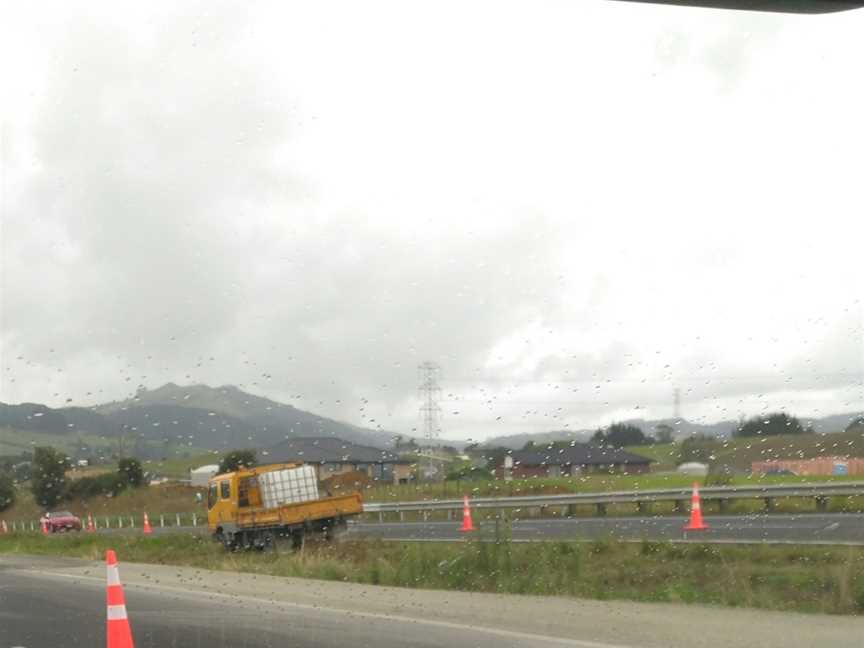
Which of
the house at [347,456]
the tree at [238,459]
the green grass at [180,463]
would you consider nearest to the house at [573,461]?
the house at [347,456]

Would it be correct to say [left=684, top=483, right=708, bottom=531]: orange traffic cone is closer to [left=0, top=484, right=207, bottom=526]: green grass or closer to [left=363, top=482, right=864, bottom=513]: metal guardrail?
[left=363, top=482, right=864, bottom=513]: metal guardrail

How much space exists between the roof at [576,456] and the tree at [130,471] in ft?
15.6

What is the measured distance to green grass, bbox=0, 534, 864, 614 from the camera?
1397cm

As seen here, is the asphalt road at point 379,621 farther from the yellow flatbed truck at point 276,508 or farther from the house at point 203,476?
the yellow flatbed truck at point 276,508

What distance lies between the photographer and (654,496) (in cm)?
2125

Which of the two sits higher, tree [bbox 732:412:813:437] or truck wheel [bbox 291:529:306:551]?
tree [bbox 732:412:813:437]

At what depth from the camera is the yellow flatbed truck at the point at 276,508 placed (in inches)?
912

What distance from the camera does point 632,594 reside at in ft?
48.9

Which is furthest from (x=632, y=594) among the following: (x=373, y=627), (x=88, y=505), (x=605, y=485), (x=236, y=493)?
(x=236, y=493)

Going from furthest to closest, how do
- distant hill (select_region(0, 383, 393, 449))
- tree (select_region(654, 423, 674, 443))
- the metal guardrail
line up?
the metal guardrail → distant hill (select_region(0, 383, 393, 449)) → tree (select_region(654, 423, 674, 443))

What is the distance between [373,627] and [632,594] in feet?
11.9

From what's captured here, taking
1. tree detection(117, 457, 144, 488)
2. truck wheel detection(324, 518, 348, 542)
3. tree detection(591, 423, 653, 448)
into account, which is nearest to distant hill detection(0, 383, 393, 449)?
tree detection(117, 457, 144, 488)

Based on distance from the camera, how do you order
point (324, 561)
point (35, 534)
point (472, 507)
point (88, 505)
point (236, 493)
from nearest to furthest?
point (88, 505)
point (324, 561)
point (472, 507)
point (236, 493)
point (35, 534)

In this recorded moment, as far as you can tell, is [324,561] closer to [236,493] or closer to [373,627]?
[236,493]
